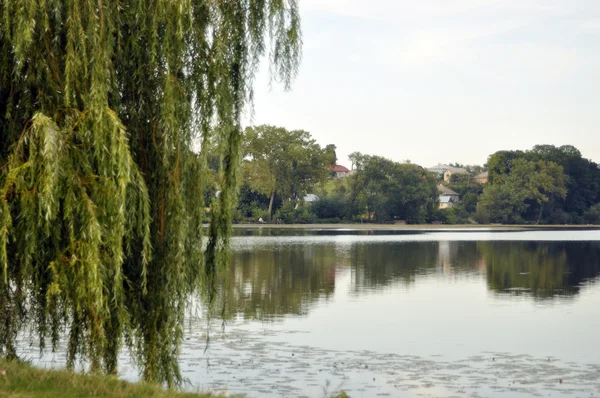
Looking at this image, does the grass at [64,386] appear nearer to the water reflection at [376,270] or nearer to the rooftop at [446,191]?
the water reflection at [376,270]

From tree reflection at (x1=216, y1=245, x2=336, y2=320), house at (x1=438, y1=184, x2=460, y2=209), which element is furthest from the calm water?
house at (x1=438, y1=184, x2=460, y2=209)

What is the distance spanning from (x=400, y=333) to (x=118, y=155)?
43.3 feet

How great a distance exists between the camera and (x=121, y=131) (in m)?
10.5

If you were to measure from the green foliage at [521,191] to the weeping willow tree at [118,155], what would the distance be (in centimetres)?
12689

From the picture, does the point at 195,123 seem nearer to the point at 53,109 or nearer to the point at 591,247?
the point at 53,109

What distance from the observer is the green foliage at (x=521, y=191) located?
13575 centimetres

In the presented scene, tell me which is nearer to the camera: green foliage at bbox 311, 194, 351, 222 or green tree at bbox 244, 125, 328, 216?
green tree at bbox 244, 125, 328, 216

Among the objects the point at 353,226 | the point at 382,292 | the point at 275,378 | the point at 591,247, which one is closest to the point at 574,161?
the point at 353,226

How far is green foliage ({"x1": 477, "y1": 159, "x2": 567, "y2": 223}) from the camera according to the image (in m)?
136

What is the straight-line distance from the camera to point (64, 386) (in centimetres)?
959

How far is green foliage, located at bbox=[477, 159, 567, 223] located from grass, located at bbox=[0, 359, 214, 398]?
425 ft

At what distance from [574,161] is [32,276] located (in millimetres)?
148401

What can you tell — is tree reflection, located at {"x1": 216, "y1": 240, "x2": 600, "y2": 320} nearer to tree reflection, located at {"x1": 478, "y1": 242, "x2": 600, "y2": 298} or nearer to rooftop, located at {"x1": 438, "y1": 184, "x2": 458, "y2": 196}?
tree reflection, located at {"x1": 478, "y1": 242, "x2": 600, "y2": 298}

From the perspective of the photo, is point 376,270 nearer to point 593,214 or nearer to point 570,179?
point 570,179
